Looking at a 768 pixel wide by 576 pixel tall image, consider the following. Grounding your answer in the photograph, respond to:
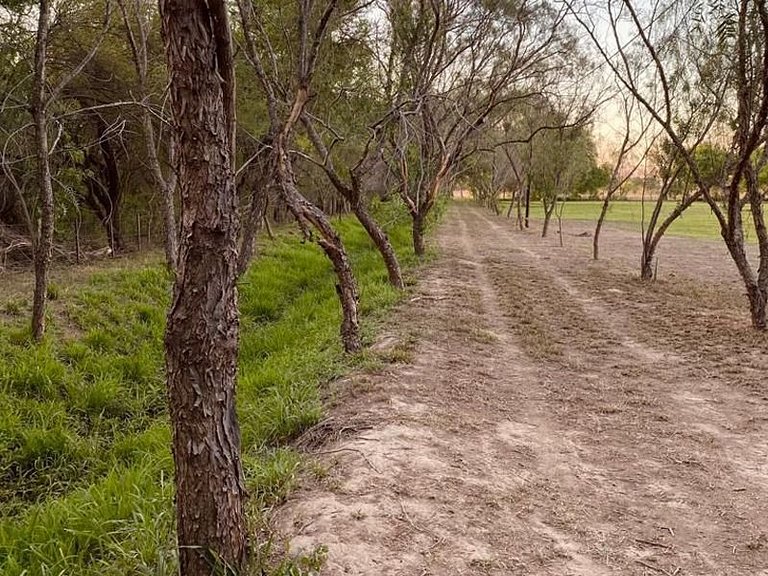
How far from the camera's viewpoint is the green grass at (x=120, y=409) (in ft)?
10.1

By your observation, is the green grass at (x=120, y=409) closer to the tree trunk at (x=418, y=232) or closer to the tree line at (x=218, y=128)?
the tree line at (x=218, y=128)

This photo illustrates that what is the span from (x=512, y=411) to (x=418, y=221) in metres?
9.15

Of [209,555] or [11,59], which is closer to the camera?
[209,555]

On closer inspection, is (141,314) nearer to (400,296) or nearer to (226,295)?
(400,296)

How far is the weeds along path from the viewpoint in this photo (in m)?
3.00

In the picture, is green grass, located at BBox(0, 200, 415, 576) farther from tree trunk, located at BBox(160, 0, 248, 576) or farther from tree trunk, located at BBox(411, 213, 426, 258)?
tree trunk, located at BBox(411, 213, 426, 258)

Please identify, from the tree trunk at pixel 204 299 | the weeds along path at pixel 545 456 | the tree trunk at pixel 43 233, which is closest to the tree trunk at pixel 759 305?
the weeds along path at pixel 545 456

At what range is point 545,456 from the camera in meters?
4.19

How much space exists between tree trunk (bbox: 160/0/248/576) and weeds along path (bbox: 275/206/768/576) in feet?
2.11

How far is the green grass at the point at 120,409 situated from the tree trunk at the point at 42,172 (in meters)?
0.46

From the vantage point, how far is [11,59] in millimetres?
9789

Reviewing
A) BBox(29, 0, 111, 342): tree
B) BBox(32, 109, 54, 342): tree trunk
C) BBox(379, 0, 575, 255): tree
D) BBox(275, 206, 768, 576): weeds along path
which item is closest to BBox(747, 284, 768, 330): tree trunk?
BBox(275, 206, 768, 576): weeds along path

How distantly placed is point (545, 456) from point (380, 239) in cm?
628

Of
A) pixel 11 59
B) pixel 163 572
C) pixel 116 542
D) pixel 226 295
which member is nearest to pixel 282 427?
pixel 116 542
